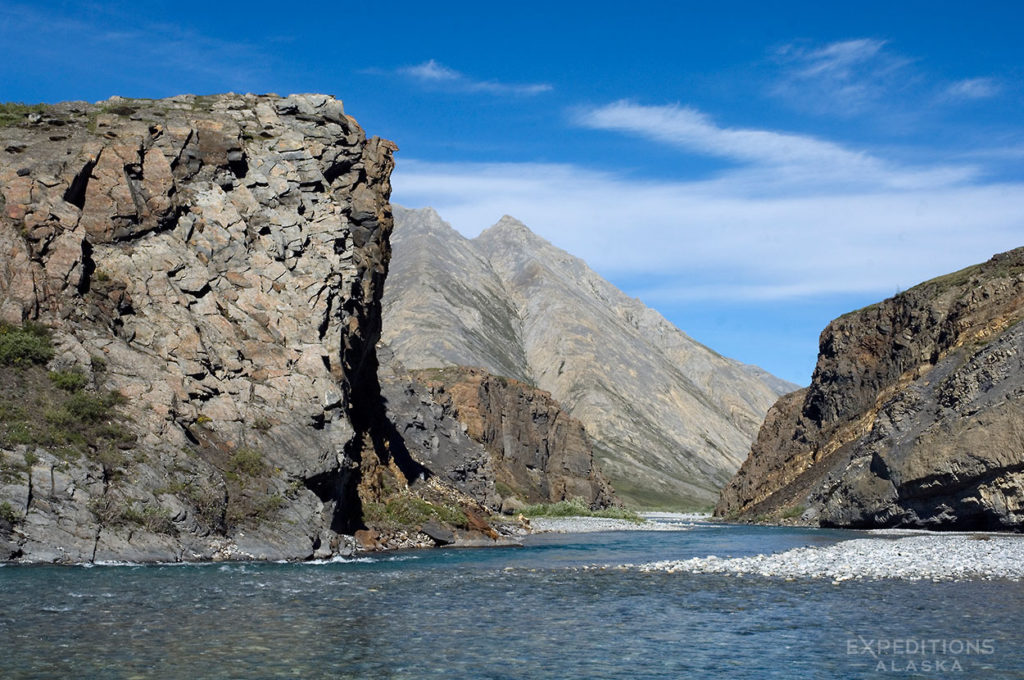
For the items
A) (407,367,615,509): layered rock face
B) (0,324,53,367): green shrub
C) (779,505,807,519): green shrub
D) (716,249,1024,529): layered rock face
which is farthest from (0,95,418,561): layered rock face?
(407,367,615,509): layered rock face

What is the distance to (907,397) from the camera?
7606cm

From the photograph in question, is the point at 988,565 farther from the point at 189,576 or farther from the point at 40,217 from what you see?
the point at 40,217

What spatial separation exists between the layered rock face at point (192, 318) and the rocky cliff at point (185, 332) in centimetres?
10

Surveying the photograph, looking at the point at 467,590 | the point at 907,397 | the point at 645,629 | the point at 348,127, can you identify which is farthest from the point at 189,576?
the point at 907,397

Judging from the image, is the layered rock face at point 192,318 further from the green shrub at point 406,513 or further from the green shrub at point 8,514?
the green shrub at point 406,513

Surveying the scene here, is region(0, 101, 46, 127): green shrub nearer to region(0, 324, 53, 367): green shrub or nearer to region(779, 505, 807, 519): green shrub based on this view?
region(0, 324, 53, 367): green shrub

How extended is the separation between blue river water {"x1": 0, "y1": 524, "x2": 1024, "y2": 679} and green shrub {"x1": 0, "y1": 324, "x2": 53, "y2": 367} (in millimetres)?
11433

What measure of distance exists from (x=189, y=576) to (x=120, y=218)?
76.2 feet

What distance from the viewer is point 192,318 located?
152 feet

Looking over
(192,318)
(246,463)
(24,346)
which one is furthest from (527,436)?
(24,346)

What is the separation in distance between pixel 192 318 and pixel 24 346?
8293mm

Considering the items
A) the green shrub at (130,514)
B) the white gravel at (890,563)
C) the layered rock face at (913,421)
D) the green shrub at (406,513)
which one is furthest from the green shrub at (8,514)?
the layered rock face at (913,421)

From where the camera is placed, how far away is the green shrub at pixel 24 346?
3962cm

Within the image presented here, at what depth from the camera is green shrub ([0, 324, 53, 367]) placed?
1560 inches
